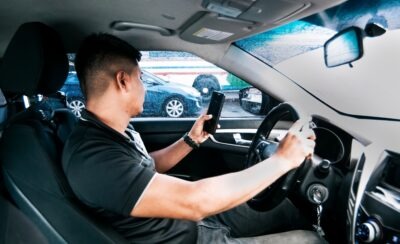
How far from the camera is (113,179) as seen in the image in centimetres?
107

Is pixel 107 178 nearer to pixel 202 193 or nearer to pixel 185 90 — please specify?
pixel 202 193

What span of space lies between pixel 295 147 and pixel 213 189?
Answer: 327 millimetres

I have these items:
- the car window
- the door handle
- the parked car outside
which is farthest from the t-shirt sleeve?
the parked car outside

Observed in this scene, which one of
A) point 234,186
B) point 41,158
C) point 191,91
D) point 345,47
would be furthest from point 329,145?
point 191,91

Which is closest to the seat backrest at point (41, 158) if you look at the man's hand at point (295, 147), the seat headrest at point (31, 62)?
A: the seat headrest at point (31, 62)

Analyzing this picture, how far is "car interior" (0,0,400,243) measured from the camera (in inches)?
45.6

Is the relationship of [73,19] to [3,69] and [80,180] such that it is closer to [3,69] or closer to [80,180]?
[3,69]

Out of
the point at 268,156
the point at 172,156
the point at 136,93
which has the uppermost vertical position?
the point at 136,93

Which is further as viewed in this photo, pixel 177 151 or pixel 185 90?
pixel 185 90

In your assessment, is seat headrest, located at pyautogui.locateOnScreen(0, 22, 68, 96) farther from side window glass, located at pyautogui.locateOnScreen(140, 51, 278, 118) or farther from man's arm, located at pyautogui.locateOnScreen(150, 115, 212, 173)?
side window glass, located at pyautogui.locateOnScreen(140, 51, 278, 118)

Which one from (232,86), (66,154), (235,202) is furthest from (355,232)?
(232,86)

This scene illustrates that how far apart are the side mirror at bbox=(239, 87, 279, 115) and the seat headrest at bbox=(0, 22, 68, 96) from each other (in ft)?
5.15

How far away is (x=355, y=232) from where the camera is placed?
129 cm

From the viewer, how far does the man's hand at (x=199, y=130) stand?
1.92 meters
